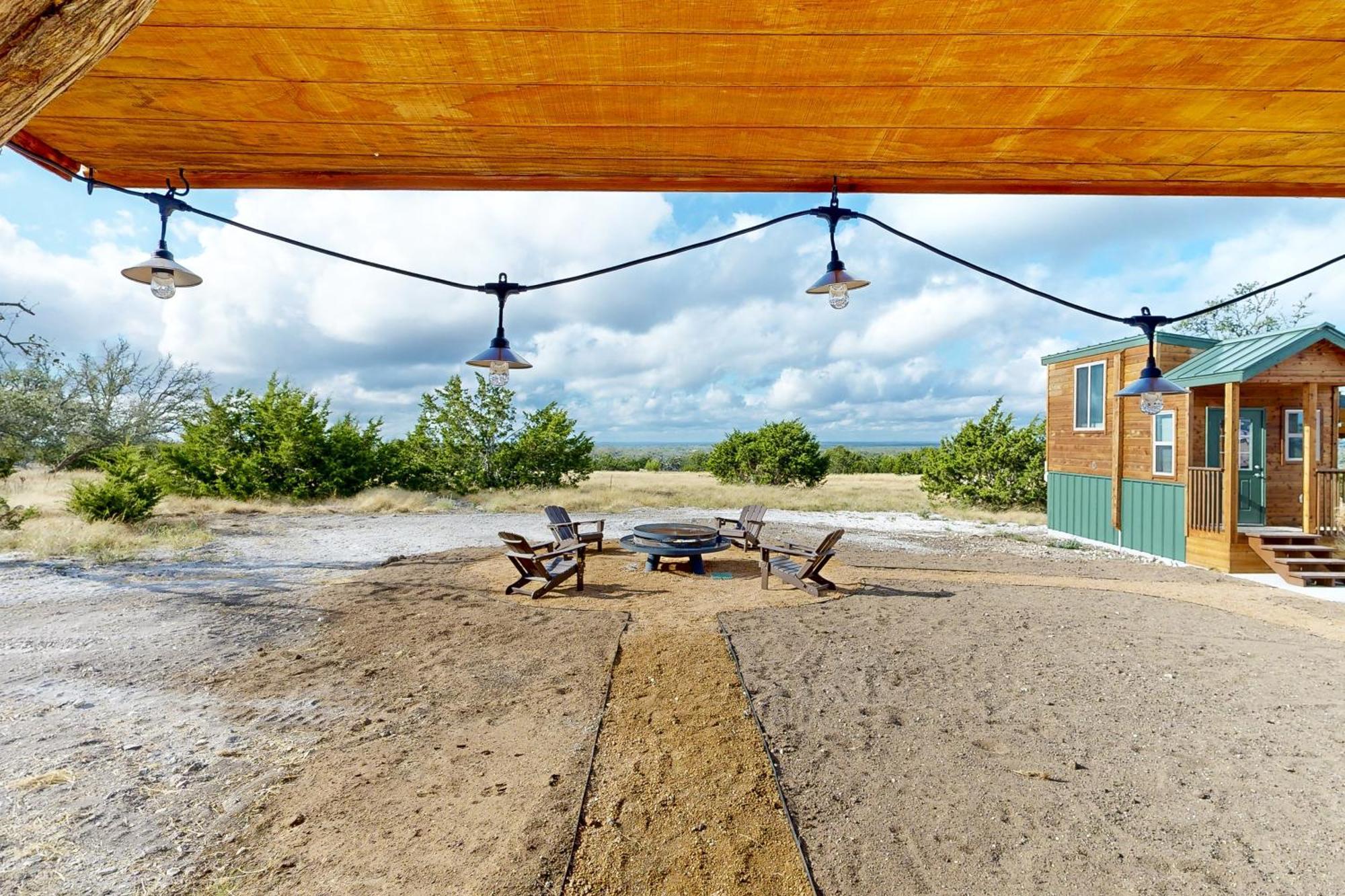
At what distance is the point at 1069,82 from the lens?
1863 mm

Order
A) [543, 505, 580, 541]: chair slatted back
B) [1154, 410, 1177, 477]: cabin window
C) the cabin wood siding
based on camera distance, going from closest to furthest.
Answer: [543, 505, 580, 541]: chair slatted back
the cabin wood siding
[1154, 410, 1177, 477]: cabin window

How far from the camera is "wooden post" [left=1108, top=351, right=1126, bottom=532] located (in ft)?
37.8

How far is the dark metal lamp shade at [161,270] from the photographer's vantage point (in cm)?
279

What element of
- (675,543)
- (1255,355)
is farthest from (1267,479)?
(675,543)

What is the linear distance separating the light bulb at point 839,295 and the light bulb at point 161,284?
3.14 metres

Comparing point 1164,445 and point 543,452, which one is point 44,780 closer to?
point 1164,445

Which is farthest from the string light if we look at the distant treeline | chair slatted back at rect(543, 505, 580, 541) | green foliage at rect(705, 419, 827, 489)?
the distant treeline

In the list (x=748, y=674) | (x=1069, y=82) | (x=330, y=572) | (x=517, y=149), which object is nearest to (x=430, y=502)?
(x=330, y=572)

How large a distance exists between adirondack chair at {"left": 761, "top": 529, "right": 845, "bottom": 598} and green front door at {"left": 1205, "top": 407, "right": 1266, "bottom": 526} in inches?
318

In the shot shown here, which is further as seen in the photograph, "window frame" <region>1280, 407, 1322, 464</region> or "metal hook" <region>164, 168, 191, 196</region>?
"window frame" <region>1280, 407, 1322, 464</region>

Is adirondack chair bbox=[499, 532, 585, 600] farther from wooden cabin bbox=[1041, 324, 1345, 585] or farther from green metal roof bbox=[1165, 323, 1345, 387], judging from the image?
green metal roof bbox=[1165, 323, 1345, 387]

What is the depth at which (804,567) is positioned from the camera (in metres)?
7.33

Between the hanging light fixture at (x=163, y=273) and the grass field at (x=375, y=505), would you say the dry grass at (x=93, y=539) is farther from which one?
the hanging light fixture at (x=163, y=273)

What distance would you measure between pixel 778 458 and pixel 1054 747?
19711mm
